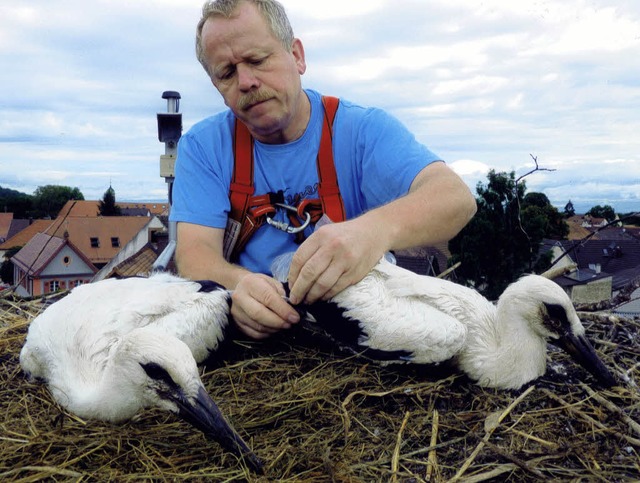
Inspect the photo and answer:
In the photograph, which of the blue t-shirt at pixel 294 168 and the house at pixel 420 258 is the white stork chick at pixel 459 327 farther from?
the blue t-shirt at pixel 294 168

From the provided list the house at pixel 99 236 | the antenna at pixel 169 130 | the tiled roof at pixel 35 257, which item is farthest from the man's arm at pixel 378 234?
the house at pixel 99 236

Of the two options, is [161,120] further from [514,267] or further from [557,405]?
[514,267]

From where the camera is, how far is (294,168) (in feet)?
10.7

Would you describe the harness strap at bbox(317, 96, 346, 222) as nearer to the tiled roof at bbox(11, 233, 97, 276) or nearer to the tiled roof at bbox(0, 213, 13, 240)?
the tiled roof at bbox(11, 233, 97, 276)

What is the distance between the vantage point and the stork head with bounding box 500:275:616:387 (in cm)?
255

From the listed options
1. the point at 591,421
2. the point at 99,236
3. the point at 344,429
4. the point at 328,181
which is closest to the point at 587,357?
the point at 591,421

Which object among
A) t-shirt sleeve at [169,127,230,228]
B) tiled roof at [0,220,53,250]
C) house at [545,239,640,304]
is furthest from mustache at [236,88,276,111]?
tiled roof at [0,220,53,250]

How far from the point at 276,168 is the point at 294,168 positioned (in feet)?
0.32

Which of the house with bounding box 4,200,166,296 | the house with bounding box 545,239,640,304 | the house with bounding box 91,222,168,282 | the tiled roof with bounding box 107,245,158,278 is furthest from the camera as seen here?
the house with bounding box 545,239,640,304

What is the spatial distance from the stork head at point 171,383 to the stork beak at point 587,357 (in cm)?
146

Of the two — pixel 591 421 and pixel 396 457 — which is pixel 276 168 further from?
pixel 591 421

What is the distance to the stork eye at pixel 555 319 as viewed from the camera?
2.55 meters

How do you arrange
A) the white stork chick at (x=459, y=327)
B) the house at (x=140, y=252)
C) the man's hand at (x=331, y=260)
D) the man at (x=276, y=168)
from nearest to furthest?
the man's hand at (x=331, y=260)
the white stork chick at (x=459, y=327)
the man at (x=276, y=168)
the house at (x=140, y=252)

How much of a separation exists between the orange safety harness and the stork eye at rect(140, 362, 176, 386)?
122 cm
